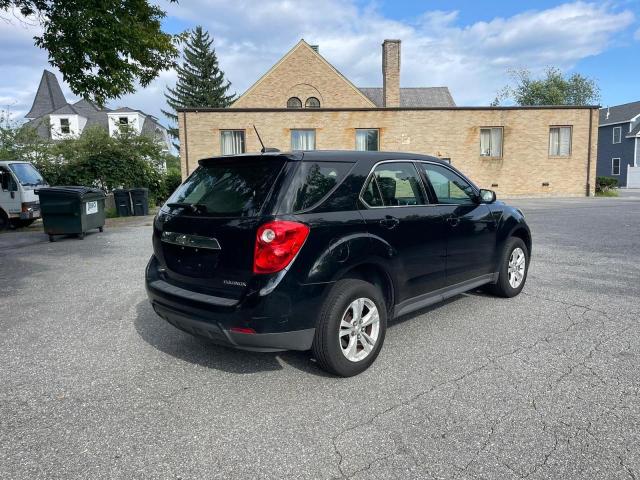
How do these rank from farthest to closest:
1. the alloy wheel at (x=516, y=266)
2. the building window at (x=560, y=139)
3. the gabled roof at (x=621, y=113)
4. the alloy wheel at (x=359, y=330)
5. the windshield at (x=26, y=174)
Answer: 1. the gabled roof at (x=621, y=113)
2. the building window at (x=560, y=139)
3. the windshield at (x=26, y=174)
4. the alloy wheel at (x=516, y=266)
5. the alloy wheel at (x=359, y=330)

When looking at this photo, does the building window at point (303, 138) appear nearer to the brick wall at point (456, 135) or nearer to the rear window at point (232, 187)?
the brick wall at point (456, 135)

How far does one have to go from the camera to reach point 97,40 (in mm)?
9719

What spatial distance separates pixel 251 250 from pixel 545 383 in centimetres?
232

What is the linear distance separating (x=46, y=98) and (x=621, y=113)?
2543 inches

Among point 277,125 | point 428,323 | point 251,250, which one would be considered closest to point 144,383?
point 251,250

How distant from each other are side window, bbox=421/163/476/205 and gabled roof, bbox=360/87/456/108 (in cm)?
3759

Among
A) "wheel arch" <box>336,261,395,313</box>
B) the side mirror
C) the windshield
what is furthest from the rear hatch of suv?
the windshield

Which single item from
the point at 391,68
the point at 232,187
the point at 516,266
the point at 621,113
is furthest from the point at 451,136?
the point at 621,113

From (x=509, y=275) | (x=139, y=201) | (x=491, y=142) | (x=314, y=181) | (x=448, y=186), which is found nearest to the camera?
(x=314, y=181)

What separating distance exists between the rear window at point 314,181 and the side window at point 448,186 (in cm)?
126

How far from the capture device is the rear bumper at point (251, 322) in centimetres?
312

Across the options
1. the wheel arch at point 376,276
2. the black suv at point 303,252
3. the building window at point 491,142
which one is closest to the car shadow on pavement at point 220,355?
the black suv at point 303,252

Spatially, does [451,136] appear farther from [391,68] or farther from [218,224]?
[218,224]

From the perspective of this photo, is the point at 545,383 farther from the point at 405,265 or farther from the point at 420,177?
the point at 420,177
